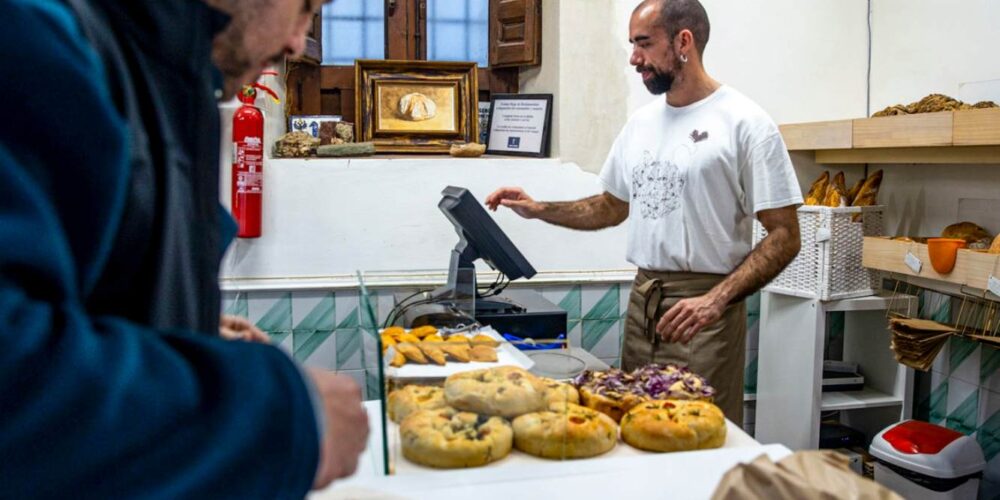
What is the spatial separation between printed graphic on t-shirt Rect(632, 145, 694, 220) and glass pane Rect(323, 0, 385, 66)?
1.52 metres

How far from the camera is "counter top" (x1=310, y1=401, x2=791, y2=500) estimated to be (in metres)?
1.18

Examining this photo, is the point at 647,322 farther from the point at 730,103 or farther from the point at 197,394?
the point at 197,394

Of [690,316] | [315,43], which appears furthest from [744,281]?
[315,43]

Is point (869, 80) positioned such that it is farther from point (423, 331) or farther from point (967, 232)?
point (423, 331)

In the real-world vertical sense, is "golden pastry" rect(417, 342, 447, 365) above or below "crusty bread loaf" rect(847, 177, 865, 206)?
below

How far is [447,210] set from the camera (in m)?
2.34

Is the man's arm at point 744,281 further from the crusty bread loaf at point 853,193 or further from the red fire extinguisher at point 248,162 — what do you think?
the red fire extinguisher at point 248,162

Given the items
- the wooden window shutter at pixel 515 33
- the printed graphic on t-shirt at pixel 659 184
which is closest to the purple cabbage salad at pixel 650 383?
the printed graphic on t-shirt at pixel 659 184

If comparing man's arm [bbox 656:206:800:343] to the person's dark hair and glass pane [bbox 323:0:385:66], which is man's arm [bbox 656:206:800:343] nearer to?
the person's dark hair

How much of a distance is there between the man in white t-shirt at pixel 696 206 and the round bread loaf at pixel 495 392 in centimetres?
121

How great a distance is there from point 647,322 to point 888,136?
1.14m

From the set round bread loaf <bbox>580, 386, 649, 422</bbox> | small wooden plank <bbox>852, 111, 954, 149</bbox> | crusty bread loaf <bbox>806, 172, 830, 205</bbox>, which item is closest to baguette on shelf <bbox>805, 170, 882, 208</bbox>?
crusty bread loaf <bbox>806, 172, 830, 205</bbox>

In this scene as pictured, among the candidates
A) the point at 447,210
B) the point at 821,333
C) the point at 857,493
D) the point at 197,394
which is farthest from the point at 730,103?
the point at 197,394

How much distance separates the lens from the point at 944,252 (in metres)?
2.75
